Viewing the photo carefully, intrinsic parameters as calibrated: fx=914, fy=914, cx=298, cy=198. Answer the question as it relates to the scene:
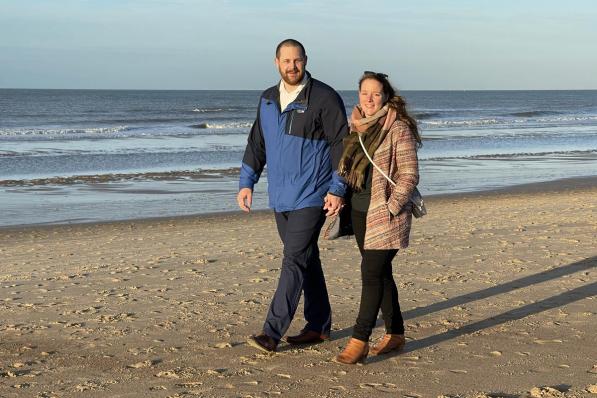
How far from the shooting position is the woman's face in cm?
476

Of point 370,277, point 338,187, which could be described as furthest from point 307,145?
point 370,277

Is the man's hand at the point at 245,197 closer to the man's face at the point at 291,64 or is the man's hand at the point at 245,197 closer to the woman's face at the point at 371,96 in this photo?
the man's face at the point at 291,64

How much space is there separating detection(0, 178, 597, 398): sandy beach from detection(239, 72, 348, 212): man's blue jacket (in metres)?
0.93

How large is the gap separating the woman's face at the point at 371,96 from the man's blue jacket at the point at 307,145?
0.17 meters

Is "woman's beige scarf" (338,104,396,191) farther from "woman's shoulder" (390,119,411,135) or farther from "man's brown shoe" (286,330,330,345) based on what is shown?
"man's brown shoe" (286,330,330,345)

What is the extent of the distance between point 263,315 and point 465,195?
948cm

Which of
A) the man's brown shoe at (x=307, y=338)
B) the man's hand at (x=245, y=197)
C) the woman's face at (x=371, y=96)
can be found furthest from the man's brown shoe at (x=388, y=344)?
the woman's face at (x=371, y=96)

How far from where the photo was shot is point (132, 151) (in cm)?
2656

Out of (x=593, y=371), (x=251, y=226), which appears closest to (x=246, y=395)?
(x=593, y=371)

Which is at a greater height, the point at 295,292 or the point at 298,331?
the point at 295,292

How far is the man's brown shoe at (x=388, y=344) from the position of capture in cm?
511

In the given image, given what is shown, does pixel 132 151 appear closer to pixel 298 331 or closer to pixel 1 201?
pixel 1 201

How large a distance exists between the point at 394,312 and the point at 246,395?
1.13m

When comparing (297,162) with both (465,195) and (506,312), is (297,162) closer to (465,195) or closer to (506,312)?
(506,312)
